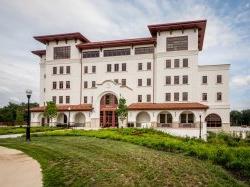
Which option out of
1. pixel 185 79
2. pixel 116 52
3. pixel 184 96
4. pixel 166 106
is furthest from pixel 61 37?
pixel 184 96

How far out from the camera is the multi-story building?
4353cm

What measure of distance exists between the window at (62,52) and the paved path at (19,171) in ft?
129

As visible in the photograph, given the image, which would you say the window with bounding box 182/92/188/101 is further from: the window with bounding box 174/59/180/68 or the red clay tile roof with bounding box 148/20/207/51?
the red clay tile roof with bounding box 148/20/207/51

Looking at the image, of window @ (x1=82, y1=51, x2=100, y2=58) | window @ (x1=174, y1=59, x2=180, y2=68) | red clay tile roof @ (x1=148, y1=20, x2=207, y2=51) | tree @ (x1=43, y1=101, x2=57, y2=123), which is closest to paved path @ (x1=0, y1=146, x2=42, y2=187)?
tree @ (x1=43, y1=101, x2=57, y2=123)

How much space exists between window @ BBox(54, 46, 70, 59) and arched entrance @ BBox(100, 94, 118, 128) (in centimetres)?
1165

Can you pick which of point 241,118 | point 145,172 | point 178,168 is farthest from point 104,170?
point 241,118

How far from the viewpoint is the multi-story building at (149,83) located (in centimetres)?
4353

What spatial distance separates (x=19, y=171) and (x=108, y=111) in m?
35.6

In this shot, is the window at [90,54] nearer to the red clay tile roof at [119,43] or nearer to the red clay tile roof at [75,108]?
the red clay tile roof at [119,43]

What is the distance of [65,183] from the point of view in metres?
8.67

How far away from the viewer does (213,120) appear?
44281 mm

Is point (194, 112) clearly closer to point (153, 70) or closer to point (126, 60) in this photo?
Answer: point (153, 70)

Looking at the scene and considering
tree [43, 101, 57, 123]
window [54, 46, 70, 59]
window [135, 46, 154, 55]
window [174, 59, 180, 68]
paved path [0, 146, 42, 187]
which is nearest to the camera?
paved path [0, 146, 42, 187]

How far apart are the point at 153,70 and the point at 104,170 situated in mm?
36696
